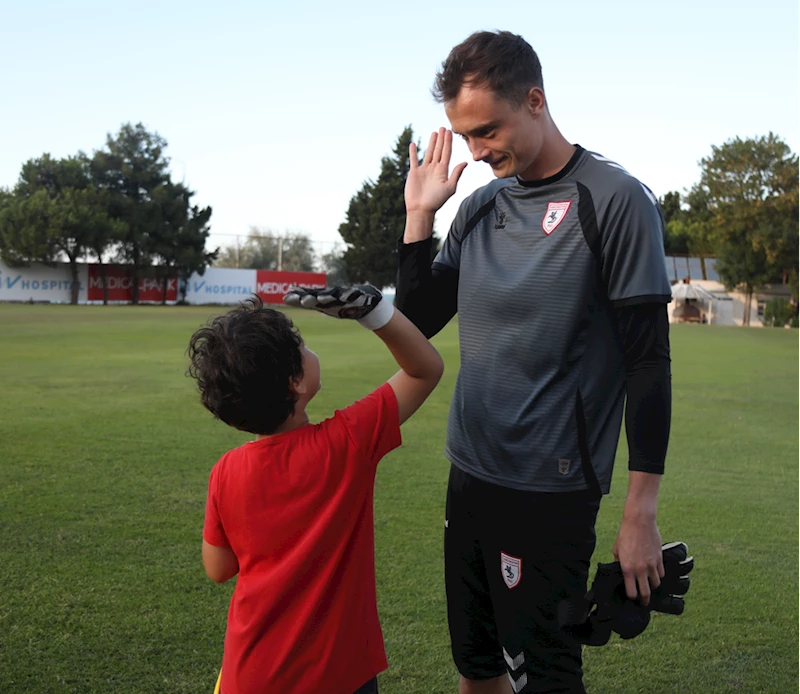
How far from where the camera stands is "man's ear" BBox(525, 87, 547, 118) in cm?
239

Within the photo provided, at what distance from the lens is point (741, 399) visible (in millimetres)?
13297

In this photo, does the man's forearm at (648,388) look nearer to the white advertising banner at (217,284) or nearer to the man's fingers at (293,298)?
the man's fingers at (293,298)

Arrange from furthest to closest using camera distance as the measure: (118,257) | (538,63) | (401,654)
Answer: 1. (118,257)
2. (401,654)
3. (538,63)

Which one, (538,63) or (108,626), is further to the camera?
(108,626)

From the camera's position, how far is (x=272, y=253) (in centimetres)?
7025

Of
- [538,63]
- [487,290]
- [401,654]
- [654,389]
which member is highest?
[538,63]

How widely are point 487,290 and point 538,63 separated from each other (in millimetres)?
688

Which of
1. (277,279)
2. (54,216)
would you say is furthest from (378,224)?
(54,216)

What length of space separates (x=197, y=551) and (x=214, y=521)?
2911mm

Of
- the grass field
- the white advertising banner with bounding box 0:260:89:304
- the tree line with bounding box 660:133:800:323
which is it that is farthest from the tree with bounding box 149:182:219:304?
the grass field

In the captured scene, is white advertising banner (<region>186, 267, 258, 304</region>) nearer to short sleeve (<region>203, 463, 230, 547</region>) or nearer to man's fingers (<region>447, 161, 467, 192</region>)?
man's fingers (<region>447, 161, 467, 192</region>)

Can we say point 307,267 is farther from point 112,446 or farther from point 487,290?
point 487,290

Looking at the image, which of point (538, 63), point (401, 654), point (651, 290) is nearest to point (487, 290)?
point (651, 290)

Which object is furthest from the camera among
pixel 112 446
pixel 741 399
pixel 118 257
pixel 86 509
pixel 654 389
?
pixel 118 257
